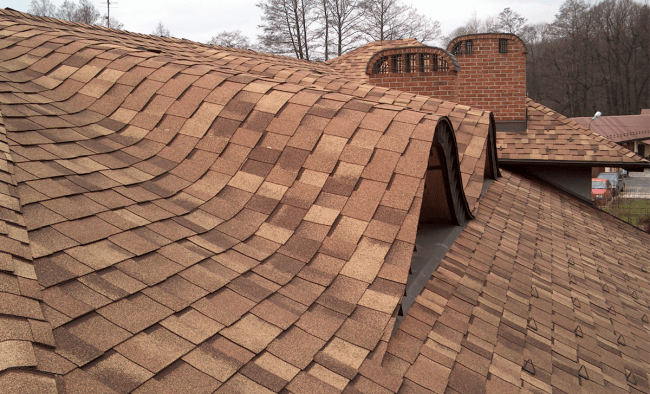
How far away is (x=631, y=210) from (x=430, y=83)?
17.7 m

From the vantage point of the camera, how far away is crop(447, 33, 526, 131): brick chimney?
37.3 ft

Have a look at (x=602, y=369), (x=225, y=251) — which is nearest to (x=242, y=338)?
(x=225, y=251)

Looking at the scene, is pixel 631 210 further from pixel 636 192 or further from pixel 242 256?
pixel 242 256

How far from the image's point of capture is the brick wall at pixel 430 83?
1008 centimetres

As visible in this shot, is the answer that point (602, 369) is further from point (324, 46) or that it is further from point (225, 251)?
point (324, 46)

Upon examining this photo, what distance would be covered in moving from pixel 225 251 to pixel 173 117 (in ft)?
5.23

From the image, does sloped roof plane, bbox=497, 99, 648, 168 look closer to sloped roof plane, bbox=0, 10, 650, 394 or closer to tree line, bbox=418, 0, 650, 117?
sloped roof plane, bbox=0, 10, 650, 394

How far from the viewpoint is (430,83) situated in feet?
33.4

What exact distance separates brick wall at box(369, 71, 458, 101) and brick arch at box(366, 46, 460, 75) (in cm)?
11

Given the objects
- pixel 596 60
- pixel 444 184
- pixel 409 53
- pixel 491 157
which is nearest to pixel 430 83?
pixel 409 53

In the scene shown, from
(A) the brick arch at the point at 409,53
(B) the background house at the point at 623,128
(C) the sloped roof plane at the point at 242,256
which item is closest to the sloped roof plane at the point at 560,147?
(A) the brick arch at the point at 409,53

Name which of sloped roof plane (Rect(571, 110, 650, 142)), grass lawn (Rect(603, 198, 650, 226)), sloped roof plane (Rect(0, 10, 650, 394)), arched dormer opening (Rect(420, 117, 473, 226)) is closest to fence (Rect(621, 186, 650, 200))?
grass lawn (Rect(603, 198, 650, 226))

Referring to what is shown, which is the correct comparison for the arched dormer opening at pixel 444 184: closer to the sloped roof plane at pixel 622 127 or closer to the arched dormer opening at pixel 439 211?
the arched dormer opening at pixel 439 211

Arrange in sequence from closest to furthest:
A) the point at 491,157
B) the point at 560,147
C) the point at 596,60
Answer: the point at 491,157
the point at 560,147
the point at 596,60
